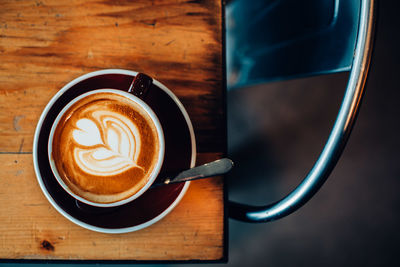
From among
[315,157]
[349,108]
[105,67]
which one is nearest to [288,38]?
[349,108]

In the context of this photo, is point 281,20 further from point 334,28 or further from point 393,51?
point 393,51

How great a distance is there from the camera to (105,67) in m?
0.53

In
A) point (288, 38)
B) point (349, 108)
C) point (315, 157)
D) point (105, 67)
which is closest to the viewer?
point (349, 108)

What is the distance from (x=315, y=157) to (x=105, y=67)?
3.40 ft

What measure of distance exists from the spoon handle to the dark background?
815mm

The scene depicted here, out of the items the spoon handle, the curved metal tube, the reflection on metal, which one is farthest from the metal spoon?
the reflection on metal

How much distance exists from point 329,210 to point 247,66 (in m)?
0.80

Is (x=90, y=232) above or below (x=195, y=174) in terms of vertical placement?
below

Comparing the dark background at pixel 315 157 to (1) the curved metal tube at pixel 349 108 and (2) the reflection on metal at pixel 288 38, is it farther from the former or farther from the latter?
(1) the curved metal tube at pixel 349 108

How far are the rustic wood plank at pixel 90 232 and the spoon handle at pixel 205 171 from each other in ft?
0.22

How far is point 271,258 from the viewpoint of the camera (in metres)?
1.25

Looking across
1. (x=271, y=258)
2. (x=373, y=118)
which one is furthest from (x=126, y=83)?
(x=373, y=118)

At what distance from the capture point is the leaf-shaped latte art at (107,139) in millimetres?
462

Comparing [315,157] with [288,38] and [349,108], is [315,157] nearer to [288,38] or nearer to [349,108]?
[288,38]
